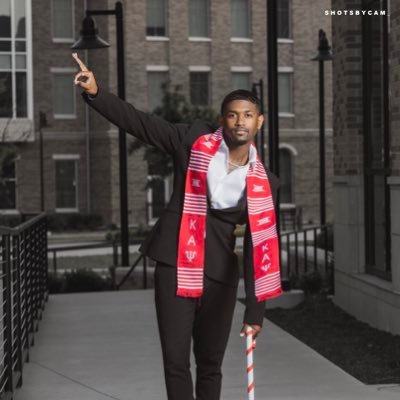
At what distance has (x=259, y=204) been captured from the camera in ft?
18.7

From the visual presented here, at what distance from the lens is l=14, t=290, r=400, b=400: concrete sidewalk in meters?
8.09

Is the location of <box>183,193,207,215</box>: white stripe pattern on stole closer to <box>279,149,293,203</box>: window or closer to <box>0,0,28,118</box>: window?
<box>0,0,28,118</box>: window

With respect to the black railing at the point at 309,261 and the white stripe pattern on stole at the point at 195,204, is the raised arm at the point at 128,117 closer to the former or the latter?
the white stripe pattern on stole at the point at 195,204

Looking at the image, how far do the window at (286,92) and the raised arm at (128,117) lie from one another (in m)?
45.0

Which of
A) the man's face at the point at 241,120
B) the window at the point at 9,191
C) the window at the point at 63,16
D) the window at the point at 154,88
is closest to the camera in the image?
the man's face at the point at 241,120

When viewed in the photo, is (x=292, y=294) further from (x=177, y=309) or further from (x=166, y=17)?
(x=166, y=17)

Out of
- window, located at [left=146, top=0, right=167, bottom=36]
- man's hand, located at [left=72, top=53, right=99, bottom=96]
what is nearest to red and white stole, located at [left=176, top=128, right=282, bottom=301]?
man's hand, located at [left=72, top=53, right=99, bottom=96]

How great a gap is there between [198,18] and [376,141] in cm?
3791

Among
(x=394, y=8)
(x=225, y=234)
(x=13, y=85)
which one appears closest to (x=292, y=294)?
(x=394, y=8)

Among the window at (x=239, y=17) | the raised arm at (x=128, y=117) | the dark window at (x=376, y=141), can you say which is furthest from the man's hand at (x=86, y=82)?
the window at (x=239, y=17)

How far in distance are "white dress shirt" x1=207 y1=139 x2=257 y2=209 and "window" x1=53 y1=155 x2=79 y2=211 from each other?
42799mm

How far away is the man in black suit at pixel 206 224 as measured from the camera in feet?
18.4

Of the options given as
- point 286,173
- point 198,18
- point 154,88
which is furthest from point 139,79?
point 286,173

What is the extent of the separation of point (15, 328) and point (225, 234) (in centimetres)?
284
